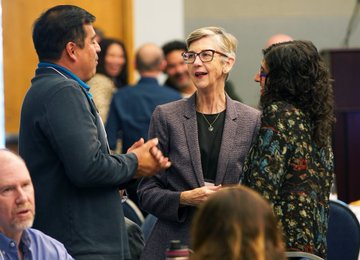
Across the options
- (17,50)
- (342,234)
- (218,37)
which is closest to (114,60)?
(17,50)

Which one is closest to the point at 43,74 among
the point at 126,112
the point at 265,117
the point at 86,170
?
the point at 86,170

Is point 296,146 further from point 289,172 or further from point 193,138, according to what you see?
point 193,138

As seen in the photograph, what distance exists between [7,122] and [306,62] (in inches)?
220

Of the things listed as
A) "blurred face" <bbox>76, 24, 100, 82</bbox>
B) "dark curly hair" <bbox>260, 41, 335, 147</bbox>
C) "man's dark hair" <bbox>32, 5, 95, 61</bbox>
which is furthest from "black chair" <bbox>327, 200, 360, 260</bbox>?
"man's dark hair" <bbox>32, 5, 95, 61</bbox>

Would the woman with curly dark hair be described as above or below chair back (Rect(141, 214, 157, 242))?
above

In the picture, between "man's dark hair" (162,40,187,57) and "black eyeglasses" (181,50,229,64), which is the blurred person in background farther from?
"black eyeglasses" (181,50,229,64)

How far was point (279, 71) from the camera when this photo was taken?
4.28 m

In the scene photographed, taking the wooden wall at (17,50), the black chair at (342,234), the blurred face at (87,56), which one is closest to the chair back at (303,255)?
the black chair at (342,234)

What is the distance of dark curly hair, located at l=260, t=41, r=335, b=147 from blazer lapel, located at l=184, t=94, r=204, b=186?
0.33 metres

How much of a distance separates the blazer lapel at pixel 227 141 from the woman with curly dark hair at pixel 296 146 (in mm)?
137

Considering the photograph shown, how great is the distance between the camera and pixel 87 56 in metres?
4.25

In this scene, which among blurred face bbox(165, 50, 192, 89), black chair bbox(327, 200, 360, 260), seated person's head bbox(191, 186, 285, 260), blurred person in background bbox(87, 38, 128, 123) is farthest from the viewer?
blurred face bbox(165, 50, 192, 89)

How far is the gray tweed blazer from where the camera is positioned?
4.39 m

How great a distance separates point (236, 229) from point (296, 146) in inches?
58.2
